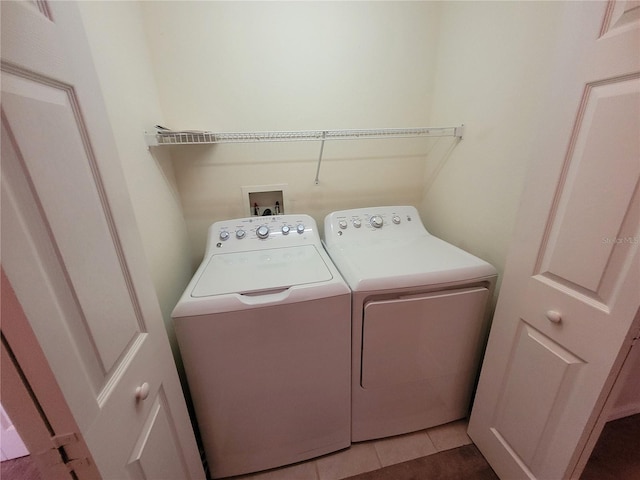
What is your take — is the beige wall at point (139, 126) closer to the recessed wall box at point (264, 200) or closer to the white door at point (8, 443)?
the recessed wall box at point (264, 200)

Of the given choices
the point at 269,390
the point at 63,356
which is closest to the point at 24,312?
the point at 63,356

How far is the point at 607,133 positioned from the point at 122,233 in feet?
4.29

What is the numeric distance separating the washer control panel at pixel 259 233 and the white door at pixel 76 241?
0.71 metres

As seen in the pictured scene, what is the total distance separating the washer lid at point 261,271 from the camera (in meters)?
1.08

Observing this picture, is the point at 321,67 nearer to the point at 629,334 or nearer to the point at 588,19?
the point at 588,19

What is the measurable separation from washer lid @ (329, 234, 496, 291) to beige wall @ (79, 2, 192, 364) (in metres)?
0.84

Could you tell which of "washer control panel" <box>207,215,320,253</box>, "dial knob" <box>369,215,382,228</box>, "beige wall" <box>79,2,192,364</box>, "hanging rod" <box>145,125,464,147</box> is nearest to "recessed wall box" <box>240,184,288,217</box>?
"washer control panel" <box>207,215,320,253</box>

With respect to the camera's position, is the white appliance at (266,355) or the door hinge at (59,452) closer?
the door hinge at (59,452)

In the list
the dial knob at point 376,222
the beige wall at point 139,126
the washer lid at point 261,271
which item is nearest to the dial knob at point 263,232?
the washer lid at point 261,271

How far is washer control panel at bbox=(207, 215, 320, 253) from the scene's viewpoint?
149cm

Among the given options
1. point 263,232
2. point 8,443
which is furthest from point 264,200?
point 8,443

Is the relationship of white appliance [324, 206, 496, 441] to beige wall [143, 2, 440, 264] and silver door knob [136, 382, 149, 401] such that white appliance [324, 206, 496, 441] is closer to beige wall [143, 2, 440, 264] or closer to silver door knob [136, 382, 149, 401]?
beige wall [143, 2, 440, 264]

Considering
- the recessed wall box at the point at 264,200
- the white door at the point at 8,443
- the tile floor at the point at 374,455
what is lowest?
the tile floor at the point at 374,455

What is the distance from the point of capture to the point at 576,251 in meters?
0.83
